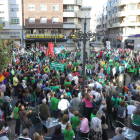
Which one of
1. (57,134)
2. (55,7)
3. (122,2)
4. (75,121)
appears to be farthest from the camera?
(122,2)

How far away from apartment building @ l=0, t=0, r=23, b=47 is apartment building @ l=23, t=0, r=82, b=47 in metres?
1.05

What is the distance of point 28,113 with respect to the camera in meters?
6.73

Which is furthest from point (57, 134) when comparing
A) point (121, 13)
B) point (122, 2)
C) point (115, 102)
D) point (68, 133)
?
point (122, 2)

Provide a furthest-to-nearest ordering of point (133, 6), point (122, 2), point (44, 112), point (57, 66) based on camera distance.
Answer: point (122, 2) < point (133, 6) < point (57, 66) < point (44, 112)

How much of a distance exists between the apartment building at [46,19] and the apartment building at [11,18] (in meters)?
1.05

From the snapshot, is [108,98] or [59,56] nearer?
[108,98]

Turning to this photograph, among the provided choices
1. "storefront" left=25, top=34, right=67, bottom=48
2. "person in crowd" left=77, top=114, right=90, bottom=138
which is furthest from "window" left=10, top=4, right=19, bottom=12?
"person in crowd" left=77, top=114, right=90, bottom=138

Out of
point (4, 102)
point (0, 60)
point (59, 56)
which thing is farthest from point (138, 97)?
point (59, 56)

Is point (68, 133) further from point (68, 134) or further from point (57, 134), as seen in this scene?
point (57, 134)

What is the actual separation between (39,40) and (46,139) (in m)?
37.4

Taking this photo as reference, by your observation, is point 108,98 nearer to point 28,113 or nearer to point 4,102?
point 28,113

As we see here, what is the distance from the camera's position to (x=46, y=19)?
41.0 m

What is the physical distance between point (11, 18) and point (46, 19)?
23.5ft

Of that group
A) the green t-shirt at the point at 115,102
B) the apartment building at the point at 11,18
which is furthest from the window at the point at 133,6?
the green t-shirt at the point at 115,102
